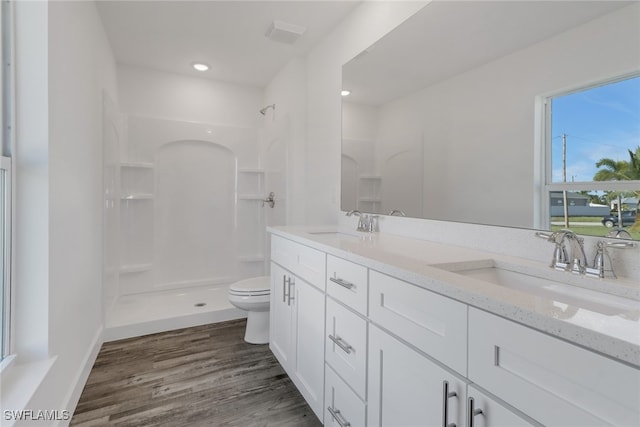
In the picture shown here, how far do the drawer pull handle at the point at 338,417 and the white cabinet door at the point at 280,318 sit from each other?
526 mm

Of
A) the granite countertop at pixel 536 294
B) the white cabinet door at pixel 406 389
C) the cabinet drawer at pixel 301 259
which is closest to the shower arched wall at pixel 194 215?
the cabinet drawer at pixel 301 259

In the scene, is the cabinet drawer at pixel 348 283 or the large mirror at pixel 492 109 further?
the cabinet drawer at pixel 348 283

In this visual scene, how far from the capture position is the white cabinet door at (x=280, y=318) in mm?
1948

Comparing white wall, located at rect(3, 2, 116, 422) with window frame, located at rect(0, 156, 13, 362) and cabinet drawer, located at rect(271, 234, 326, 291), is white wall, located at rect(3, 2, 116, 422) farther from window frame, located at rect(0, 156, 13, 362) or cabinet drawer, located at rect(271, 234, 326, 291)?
cabinet drawer, located at rect(271, 234, 326, 291)

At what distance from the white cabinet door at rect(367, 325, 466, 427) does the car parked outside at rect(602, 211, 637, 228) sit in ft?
2.32

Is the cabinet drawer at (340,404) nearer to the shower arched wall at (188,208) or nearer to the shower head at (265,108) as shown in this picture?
the shower arched wall at (188,208)

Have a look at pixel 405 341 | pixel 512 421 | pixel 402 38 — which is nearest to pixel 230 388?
pixel 405 341

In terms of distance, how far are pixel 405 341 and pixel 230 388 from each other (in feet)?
4.48

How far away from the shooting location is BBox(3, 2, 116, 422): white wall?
1.28 m

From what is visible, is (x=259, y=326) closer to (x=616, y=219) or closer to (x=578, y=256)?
(x=578, y=256)

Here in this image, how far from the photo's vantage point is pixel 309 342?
1.67 meters

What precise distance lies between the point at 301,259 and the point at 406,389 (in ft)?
3.00

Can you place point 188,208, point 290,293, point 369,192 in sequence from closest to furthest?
point 290,293
point 369,192
point 188,208

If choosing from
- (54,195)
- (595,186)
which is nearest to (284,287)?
(54,195)
